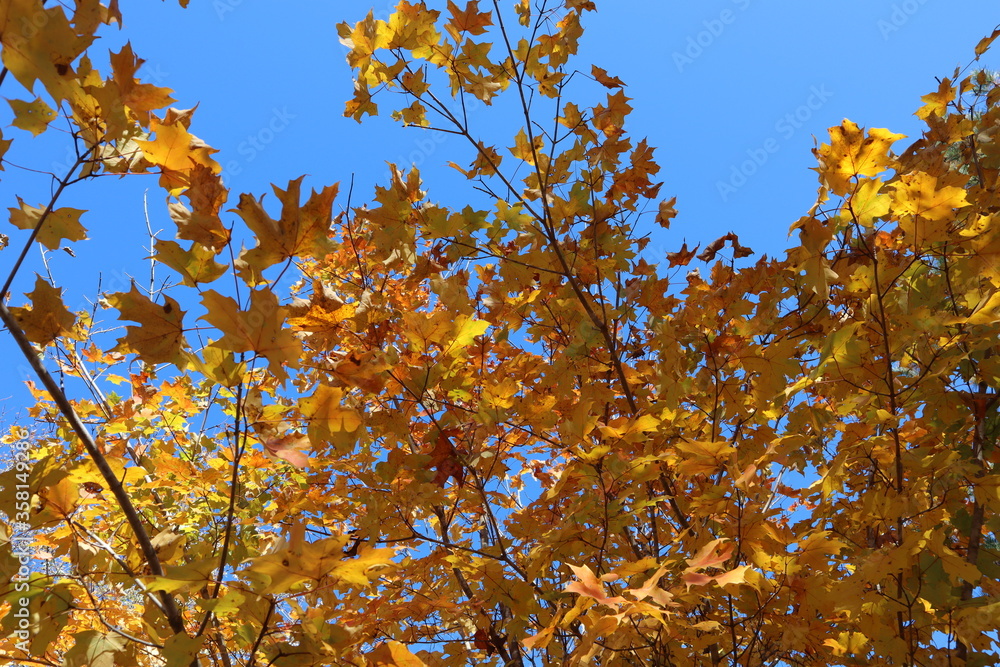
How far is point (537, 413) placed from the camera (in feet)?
5.61

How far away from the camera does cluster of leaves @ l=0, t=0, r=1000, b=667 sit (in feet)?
3.41

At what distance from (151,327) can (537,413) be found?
0.99m

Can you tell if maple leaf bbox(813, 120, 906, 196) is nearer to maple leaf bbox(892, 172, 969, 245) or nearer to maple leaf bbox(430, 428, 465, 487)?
maple leaf bbox(892, 172, 969, 245)

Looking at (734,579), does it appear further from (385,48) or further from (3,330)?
(385,48)

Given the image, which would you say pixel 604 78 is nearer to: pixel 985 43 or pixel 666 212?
pixel 666 212

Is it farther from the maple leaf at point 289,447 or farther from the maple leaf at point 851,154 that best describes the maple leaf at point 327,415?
the maple leaf at point 851,154

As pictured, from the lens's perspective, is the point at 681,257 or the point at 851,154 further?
the point at 681,257

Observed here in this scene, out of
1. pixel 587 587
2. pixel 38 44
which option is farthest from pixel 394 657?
pixel 38 44

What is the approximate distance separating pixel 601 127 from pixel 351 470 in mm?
1602

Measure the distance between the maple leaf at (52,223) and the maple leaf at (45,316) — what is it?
0.10 m

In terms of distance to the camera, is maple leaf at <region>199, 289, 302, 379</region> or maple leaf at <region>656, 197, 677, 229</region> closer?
maple leaf at <region>199, 289, 302, 379</region>

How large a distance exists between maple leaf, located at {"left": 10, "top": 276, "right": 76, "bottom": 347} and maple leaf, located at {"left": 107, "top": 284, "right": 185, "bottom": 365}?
0.16 meters

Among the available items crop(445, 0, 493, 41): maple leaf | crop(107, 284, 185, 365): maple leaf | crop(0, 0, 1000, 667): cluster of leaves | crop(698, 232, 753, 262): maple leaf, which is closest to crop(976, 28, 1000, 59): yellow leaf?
crop(0, 0, 1000, 667): cluster of leaves

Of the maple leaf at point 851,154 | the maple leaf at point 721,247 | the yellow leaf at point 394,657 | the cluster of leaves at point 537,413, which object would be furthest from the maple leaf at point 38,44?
the maple leaf at point 721,247
